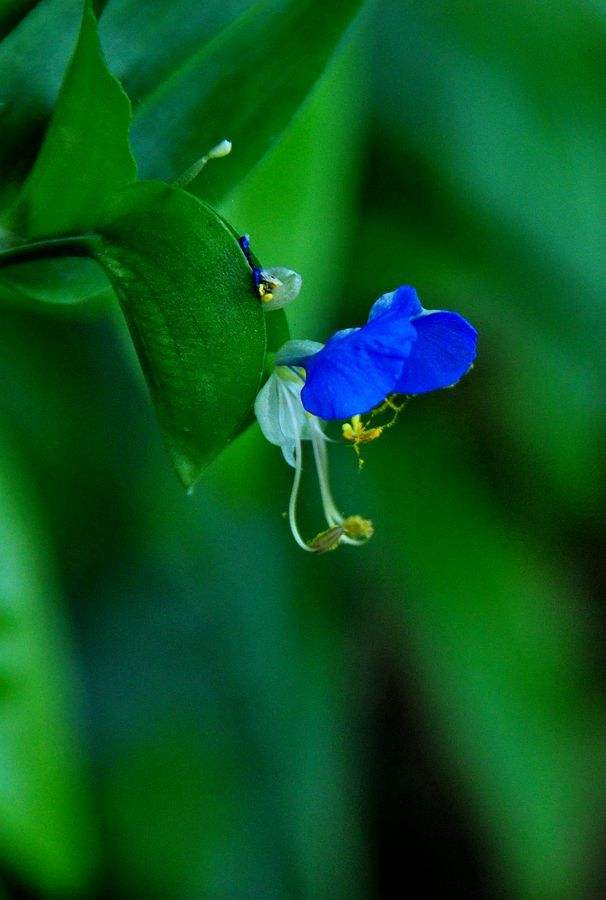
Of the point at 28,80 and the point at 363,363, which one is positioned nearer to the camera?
the point at 363,363

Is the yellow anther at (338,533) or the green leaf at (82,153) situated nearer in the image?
the green leaf at (82,153)

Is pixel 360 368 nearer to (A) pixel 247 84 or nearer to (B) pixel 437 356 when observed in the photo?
(B) pixel 437 356

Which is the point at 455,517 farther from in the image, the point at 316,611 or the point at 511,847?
the point at 511,847

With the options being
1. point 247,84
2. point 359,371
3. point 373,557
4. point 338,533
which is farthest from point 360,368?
point 373,557

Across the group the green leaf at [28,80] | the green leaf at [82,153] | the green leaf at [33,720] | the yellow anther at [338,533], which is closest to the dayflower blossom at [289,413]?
the yellow anther at [338,533]

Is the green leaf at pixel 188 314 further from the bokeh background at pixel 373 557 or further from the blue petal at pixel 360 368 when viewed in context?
the bokeh background at pixel 373 557
